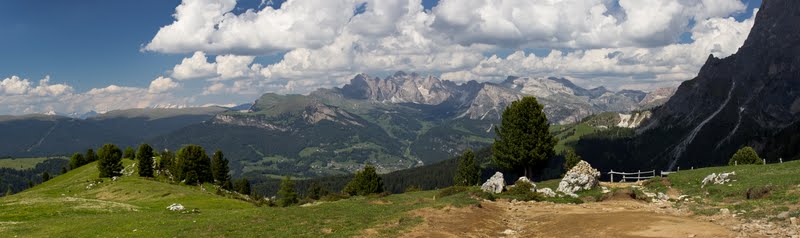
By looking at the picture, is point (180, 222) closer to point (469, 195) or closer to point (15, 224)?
point (15, 224)

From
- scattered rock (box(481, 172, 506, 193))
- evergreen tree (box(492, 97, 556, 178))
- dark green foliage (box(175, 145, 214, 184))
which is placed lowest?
dark green foliage (box(175, 145, 214, 184))

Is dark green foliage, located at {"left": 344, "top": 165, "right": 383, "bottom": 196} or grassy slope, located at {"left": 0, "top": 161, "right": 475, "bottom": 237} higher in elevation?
grassy slope, located at {"left": 0, "top": 161, "right": 475, "bottom": 237}

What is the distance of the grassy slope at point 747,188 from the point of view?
36.3 metres

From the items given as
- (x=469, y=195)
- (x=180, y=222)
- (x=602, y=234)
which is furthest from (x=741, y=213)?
(x=180, y=222)

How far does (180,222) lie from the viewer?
45219mm

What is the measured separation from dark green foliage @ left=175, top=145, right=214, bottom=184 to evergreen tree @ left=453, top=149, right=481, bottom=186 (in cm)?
6844

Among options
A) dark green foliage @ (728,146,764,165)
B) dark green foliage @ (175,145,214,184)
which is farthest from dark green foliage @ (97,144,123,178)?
dark green foliage @ (728,146,764,165)

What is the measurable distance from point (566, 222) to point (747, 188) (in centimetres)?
1966

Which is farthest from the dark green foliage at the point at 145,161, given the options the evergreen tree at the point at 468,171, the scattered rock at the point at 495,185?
the scattered rock at the point at 495,185

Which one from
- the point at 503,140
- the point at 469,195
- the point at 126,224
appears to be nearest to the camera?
the point at 126,224

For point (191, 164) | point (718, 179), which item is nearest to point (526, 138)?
point (718, 179)

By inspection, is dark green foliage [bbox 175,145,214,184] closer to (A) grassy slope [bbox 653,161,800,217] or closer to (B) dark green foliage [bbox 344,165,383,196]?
(B) dark green foliage [bbox 344,165,383,196]

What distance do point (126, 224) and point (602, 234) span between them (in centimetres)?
4057

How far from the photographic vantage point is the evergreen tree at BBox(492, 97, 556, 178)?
79.6 metres
